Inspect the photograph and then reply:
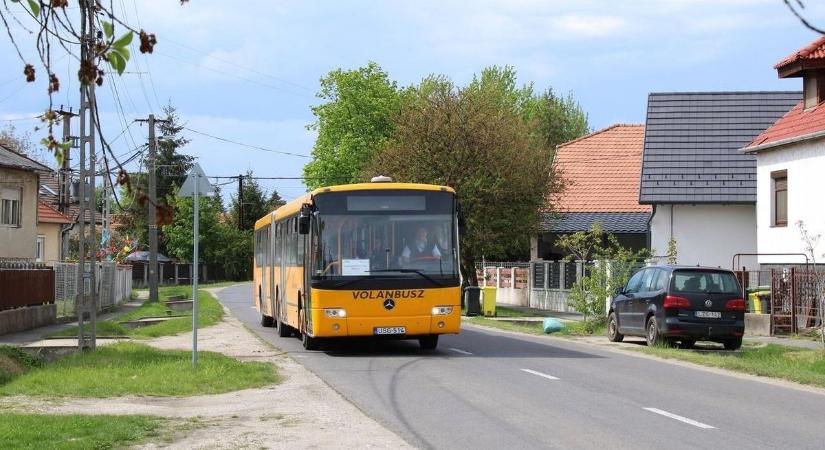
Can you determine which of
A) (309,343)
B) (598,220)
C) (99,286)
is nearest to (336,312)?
(309,343)

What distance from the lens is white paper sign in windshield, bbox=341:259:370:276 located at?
65.6ft

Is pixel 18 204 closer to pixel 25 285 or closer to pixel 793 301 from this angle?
pixel 25 285

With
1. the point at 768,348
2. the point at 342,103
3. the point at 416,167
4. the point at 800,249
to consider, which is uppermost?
the point at 342,103

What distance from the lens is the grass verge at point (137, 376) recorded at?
14844mm

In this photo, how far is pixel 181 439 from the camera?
417 inches

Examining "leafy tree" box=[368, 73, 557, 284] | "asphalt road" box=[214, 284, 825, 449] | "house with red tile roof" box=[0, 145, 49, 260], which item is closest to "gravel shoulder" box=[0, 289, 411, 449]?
"asphalt road" box=[214, 284, 825, 449]

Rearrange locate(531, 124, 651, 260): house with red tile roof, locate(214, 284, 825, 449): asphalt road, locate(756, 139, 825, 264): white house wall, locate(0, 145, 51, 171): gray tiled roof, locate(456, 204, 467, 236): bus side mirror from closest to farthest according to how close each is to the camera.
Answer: locate(214, 284, 825, 449): asphalt road < locate(456, 204, 467, 236): bus side mirror < locate(756, 139, 825, 264): white house wall < locate(0, 145, 51, 171): gray tiled roof < locate(531, 124, 651, 260): house with red tile roof

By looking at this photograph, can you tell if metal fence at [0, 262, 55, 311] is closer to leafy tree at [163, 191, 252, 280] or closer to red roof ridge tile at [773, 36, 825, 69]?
red roof ridge tile at [773, 36, 825, 69]

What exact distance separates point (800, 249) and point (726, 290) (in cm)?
1008

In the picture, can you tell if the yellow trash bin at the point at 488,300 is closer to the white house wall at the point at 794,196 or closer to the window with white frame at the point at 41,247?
the white house wall at the point at 794,196

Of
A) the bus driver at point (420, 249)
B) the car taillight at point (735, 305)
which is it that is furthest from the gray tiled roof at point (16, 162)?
the car taillight at point (735, 305)

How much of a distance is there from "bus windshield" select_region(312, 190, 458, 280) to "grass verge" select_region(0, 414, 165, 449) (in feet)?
27.5

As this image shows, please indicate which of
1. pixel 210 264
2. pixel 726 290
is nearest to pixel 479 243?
pixel 726 290

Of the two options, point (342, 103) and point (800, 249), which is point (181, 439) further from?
A: point (342, 103)
